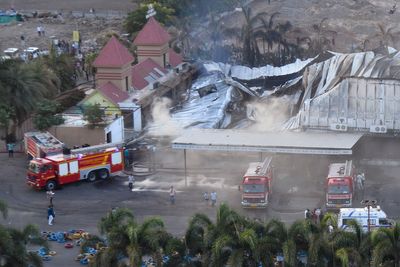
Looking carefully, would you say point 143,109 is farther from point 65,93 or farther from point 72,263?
point 72,263

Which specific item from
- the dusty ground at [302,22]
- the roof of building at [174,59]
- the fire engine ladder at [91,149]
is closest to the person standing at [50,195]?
the fire engine ladder at [91,149]

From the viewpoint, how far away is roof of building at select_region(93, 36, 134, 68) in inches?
2429

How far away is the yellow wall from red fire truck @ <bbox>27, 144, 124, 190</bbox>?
6573mm

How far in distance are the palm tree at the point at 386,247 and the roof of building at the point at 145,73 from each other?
30369 mm

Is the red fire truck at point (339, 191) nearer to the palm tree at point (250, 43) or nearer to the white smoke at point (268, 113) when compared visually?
the white smoke at point (268, 113)

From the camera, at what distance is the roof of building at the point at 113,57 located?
202 feet

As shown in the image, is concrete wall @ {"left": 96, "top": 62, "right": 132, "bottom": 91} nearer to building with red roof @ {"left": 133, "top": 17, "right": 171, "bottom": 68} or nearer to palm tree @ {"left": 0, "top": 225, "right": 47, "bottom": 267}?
building with red roof @ {"left": 133, "top": 17, "right": 171, "bottom": 68}

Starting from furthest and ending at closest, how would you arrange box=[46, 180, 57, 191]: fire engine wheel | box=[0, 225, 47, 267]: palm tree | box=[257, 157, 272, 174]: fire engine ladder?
1. box=[46, 180, 57, 191]: fire engine wheel
2. box=[257, 157, 272, 174]: fire engine ladder
3. box=[0, 225, 47, 267]: palm tree

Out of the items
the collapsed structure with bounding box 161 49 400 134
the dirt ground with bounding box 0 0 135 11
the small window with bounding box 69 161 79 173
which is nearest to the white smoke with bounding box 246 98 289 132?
the collapsed structure with bounding box 161 49 400 134

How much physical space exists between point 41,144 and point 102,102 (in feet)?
23.5

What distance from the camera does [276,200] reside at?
49.2 metres

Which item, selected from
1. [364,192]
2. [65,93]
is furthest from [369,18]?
[364,192]

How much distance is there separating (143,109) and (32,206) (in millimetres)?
13345

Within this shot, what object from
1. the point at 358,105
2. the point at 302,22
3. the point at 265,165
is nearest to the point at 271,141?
the point at 265,165
